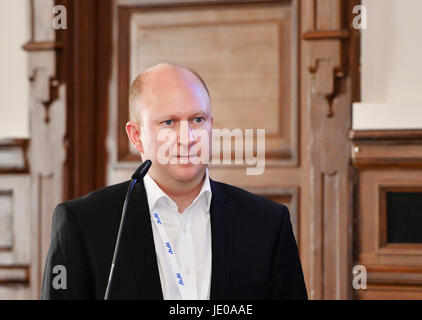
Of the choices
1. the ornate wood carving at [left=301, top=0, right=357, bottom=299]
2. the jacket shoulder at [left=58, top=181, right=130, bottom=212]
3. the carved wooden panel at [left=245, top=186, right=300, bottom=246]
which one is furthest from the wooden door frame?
the jacket shoulder at [left=58, top=181, right=130, bottom=212]

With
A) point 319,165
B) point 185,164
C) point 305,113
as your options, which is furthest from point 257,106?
point 185,164

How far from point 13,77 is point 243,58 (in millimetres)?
1149

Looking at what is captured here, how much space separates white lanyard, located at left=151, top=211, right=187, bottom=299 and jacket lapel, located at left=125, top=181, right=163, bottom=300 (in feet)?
0.11

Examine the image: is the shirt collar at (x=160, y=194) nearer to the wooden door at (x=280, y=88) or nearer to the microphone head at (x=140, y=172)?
the microphone head at (x=140, y=172)

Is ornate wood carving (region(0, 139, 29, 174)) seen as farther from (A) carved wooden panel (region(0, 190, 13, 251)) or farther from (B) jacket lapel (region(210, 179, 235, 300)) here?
(B) jacket lapel (region(210, 179, 235, 300))

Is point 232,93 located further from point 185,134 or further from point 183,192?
point 185,134

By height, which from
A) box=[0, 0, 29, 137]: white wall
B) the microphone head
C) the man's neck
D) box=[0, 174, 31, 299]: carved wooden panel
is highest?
box=[0, 0, 29, 137]: white wall

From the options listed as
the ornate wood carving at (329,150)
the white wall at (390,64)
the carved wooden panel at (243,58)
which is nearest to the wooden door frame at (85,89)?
the carved wooden panel at (243,58)

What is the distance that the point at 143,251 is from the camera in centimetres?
163

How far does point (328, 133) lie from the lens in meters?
2.86

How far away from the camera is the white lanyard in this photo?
1.62 metres

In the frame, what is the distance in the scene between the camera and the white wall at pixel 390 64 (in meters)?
2.80

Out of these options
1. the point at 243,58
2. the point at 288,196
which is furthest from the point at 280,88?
the point at 288,196
